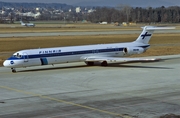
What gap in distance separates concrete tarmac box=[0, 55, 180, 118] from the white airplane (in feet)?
3.52

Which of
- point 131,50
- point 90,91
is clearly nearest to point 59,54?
point 131,50

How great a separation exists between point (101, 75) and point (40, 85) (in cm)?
801

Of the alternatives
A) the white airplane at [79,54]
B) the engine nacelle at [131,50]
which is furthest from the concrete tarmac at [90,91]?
the engine nacelle at [131,50]

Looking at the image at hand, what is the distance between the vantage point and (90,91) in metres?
30.8

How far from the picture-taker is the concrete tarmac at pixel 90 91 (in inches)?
955

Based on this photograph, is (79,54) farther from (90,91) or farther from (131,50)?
(90,91)

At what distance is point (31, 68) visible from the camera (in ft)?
147

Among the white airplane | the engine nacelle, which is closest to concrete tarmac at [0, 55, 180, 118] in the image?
the white airplane

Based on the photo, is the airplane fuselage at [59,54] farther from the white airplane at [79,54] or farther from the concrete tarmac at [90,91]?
the concrete tarmac at [90,91]

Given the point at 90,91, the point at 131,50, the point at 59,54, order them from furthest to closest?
the point at 131,50
the point at 59,54
the point at 90,91

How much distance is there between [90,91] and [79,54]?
45.9 ft

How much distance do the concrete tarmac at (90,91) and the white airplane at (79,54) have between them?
1073 mm

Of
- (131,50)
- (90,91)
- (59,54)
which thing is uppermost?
(59,54)

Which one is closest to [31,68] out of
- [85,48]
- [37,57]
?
[37,57]
